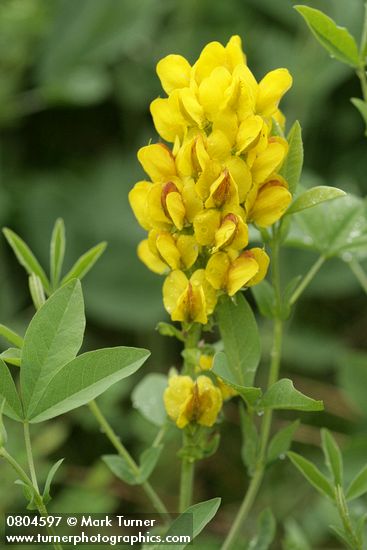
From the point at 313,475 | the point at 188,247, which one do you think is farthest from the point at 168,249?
the point at 313,475

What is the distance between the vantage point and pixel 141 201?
697mm

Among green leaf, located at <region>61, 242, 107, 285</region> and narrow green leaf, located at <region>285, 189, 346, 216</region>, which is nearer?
narrow green leaf, located at <region>285, 189, 346, 216</region>

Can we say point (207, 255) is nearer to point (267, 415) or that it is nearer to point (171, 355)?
point (267, 415)

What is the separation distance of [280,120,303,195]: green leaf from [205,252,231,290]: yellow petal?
0.08 m

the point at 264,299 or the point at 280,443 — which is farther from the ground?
the point at 264,299

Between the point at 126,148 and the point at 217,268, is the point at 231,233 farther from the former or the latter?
the point at 126,148

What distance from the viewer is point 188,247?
0.68m

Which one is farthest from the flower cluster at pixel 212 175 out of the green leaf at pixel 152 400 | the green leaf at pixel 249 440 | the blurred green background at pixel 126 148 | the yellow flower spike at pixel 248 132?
the blurred green background at pixel 126 148

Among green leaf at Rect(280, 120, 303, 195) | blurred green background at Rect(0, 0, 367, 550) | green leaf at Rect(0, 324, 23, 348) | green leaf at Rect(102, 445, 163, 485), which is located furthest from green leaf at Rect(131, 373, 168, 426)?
blurred green background at Rect(0, 0, 367, 550)

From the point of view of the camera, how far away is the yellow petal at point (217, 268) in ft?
2.19

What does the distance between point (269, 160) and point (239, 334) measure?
146 mm

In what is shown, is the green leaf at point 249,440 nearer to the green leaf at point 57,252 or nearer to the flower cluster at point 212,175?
the flower cluster at point 212,175

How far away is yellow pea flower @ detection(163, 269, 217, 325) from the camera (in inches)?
26.0

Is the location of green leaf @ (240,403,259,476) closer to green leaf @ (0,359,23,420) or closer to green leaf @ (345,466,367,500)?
green leaf @ (345,466,367,500)
